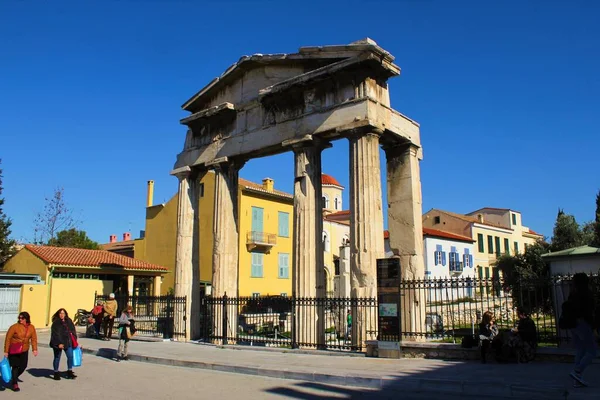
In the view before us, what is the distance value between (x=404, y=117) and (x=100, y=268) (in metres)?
18.6

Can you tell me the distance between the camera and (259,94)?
1620 centimetres

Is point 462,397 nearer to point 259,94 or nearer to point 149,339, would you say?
point 259,94

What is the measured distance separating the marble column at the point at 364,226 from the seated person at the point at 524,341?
3442mm

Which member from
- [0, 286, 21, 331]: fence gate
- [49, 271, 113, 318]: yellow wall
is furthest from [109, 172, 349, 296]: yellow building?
[0, 286, 21, 331]: fence gate

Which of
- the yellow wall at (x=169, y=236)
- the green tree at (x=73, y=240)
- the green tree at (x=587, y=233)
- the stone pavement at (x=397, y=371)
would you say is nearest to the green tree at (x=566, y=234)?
the green tree at (x=587, y=233)

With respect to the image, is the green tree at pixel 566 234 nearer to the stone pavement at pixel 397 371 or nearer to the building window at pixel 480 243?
the building window at pixel 480 243

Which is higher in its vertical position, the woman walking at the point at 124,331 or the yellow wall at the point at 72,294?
the yellow wall at the point at 72,294

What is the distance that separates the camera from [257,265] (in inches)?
1403

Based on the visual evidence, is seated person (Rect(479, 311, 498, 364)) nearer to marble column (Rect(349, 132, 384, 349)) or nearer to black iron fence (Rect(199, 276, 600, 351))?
black iron fence (Rect(199, 276, 600, 351))

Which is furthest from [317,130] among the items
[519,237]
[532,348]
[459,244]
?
[519,237]

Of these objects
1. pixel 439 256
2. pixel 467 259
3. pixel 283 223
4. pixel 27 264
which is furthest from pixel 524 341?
pixel 467 259

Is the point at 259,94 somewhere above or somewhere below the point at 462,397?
above

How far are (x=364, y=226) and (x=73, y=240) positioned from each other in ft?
125

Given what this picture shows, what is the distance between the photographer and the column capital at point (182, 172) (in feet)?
61.8
